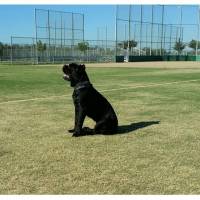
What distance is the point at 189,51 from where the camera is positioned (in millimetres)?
79312

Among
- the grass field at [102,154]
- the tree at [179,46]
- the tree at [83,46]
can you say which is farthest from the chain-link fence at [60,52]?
the grass field at [102,154]

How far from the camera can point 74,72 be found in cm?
656

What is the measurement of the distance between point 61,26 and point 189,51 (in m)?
32.1

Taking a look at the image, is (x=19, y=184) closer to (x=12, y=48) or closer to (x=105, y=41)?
(x=12, y=48)

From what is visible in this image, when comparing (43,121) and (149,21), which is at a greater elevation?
(149,21)

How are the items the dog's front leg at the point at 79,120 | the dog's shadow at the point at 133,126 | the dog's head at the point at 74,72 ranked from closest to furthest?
the dog's head at the point at 74,72
the dog's front leg at the point at 79,120
the dog's shadow at the point at 133,126

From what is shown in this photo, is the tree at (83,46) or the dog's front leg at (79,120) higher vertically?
the tree at (83,46)

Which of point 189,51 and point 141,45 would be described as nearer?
point 141,45

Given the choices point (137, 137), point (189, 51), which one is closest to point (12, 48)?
point (189, 51)

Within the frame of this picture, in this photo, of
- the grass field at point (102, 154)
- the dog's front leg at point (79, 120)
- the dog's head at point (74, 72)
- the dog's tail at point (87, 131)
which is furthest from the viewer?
the dog's tail at point (87, 131)

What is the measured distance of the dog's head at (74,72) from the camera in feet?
21.4

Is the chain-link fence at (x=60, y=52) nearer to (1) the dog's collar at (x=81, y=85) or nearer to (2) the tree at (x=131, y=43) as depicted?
(2) the tree at (x=131, y=43)

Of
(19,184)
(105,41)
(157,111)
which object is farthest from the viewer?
(105,41)

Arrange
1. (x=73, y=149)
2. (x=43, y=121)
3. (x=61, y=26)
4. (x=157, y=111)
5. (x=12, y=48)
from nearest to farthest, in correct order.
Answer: (x=73, y=149)
(x=43, y=121)
(x=157, y=111)
(x=12, y=48)
(x=61, y=26)
